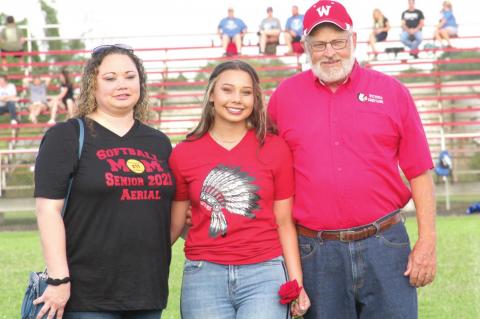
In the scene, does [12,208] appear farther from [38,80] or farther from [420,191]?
[420,191]

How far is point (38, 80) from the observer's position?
2634cm

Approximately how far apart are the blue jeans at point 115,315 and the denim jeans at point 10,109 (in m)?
21.4

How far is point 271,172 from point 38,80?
72.9 ft

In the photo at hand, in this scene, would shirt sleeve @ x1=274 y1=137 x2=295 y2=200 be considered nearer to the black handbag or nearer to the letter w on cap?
the letter w on cap

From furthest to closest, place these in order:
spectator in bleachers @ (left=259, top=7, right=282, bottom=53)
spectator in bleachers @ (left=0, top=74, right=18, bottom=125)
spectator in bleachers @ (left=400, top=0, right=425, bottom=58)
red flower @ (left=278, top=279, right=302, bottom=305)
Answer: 1. spectator in bleachers @ (left=259, top=7, right=282, bottom=53)
2. spectator in bleachers @ (left=400, top=0, right=425, bottom=58)
3. spectator in bleachers @ (left=0, top=74, right=18, bottom=125)
4. red flower @ (left=278, top=279, right=302, bottom=305)

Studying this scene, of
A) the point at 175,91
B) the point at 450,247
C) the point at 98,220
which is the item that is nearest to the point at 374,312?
the point at 98,220

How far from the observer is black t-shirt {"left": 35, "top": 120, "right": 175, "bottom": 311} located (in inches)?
182

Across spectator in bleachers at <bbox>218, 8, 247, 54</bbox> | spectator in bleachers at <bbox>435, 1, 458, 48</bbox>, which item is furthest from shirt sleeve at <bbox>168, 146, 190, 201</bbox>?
spectator in bleachers at <bbox>435, 1, 458, 48</bbox>

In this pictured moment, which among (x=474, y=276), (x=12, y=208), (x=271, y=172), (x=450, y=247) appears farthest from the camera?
(x=12, y=208)

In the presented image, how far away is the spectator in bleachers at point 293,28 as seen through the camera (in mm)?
26828

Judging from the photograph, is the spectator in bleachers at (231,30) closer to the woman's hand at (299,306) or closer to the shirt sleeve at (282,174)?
the shirt sleeve at (282,174)

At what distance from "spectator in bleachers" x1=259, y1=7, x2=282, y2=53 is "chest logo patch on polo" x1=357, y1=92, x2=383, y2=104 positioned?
22.3m

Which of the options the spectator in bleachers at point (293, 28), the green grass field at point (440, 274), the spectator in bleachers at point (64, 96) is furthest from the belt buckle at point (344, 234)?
the spectator in bleachers at point (293, 28)

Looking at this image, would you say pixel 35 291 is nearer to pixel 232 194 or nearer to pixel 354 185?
pixel 232 194
